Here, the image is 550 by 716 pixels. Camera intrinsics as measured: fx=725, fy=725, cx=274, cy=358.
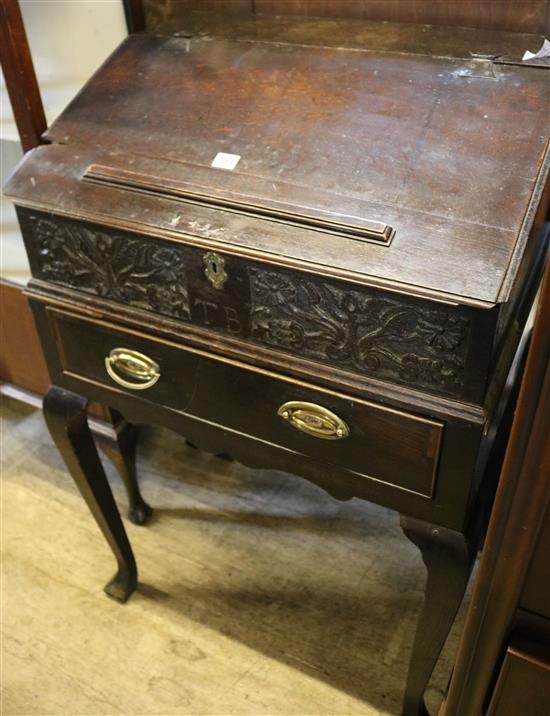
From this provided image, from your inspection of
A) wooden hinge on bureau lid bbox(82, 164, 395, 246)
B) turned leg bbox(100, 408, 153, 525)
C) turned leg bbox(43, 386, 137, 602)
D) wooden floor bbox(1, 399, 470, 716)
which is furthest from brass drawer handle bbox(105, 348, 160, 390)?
wooden floor bbox(1, 399, 470, 716)

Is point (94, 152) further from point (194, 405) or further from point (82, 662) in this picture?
point (82, 662)

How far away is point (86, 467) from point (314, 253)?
0.64m

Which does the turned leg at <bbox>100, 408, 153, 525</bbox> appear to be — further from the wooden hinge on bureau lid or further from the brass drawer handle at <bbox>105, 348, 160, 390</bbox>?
the wooden hinge on bureau lid

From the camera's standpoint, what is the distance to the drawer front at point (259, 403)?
897 millimetres

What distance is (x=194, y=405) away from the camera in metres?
1.06

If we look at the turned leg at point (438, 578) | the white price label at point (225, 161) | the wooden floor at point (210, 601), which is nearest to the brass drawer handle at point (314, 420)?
the turned leg at point (438, 578)

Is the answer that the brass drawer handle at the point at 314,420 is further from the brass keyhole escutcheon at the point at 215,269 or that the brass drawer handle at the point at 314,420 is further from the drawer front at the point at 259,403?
the brass keyhole escutcheon at the point at 215,269

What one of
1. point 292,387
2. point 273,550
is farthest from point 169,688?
point 292,387

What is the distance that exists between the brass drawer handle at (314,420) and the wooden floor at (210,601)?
600 millimetres

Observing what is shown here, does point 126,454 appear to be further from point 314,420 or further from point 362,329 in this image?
point 362,329

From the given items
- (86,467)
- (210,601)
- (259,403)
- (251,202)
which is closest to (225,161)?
(251,202)

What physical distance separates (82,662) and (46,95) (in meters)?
1.11

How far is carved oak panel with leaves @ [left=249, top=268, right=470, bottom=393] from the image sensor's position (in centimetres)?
81

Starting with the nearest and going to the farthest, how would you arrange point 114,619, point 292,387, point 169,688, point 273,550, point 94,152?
point 292,387, point 94,152, point 169,688, point 114,619, point 273,550
